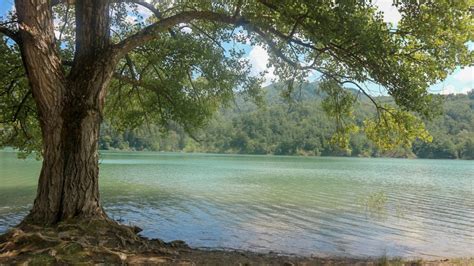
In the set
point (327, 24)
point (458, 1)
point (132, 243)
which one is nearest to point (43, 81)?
point (132, 243)

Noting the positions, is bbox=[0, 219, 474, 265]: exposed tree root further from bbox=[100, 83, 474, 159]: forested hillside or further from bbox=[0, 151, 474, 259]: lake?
bbox=[100, 83, 474, 159]: forested hillside

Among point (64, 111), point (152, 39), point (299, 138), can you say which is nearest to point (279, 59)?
point (152, 39)

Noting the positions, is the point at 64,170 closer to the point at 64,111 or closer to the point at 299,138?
the point at 64,111

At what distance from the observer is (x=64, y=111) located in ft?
25.3

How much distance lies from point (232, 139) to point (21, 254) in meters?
162

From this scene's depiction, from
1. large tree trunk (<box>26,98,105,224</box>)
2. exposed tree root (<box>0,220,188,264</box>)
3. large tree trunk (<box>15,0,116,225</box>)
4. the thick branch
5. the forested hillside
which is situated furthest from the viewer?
the forested hillside

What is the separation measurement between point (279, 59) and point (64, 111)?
7.56 metres

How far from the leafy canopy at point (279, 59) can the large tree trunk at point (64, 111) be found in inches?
38.1

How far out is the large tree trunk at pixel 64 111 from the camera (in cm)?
735

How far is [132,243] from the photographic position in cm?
769

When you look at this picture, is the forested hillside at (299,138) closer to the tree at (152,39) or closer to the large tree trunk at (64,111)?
the tree at (152,39)

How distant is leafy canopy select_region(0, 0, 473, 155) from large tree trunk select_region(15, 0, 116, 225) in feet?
3.18

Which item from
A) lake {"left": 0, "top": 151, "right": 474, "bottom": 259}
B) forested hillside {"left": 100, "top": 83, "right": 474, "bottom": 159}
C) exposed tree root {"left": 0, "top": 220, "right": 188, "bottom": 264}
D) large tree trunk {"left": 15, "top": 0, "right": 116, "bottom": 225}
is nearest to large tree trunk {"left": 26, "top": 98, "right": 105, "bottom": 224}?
large tree trunk {"left": 15, "top": 0, "right": 116, "bottom": 225}

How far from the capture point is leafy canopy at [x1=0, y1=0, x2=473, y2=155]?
8.16 m
